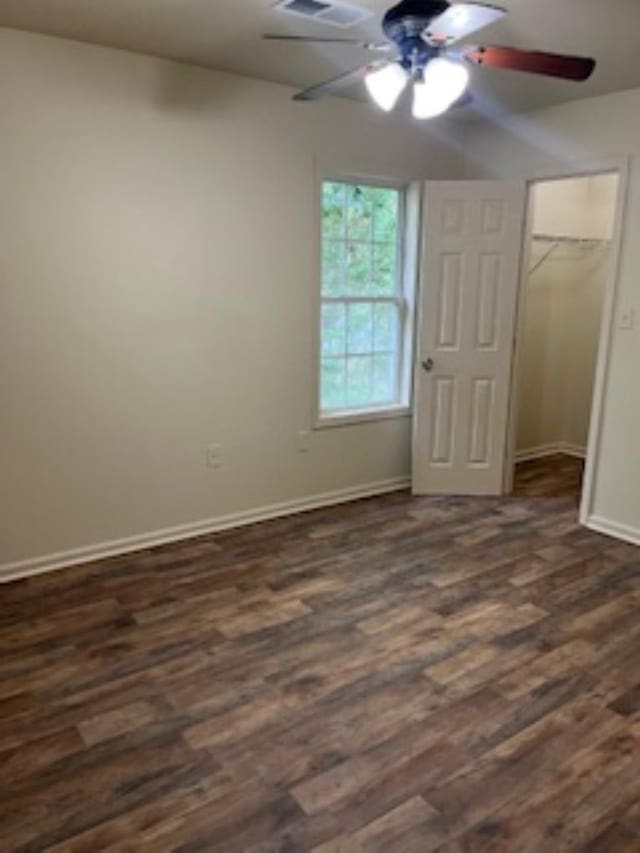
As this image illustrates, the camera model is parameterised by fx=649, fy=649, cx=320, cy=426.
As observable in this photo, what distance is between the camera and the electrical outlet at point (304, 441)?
3.99 metres

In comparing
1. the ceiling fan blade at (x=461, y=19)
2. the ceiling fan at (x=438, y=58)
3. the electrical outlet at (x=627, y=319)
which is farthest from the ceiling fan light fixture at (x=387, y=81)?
the electrical outlet at (x=627, y=319)

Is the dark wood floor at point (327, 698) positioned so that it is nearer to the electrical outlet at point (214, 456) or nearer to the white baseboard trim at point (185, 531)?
the white baseboard trim at point (185, 531)

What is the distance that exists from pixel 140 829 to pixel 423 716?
3.10 feet

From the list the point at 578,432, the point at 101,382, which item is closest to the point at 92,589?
the point at 101,382

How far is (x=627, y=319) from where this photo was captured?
358cm

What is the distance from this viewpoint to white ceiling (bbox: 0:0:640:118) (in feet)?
8.02

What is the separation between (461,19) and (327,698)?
2191 millimetres

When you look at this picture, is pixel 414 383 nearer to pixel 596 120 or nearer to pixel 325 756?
pixel 596 120

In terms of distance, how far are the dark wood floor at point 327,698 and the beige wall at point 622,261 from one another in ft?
1.13

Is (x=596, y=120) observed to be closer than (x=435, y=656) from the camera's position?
No

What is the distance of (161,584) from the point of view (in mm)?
3080

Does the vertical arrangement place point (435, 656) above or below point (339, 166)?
below

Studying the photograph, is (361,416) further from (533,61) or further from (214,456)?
(533,61)

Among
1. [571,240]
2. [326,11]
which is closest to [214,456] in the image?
[326,11]
